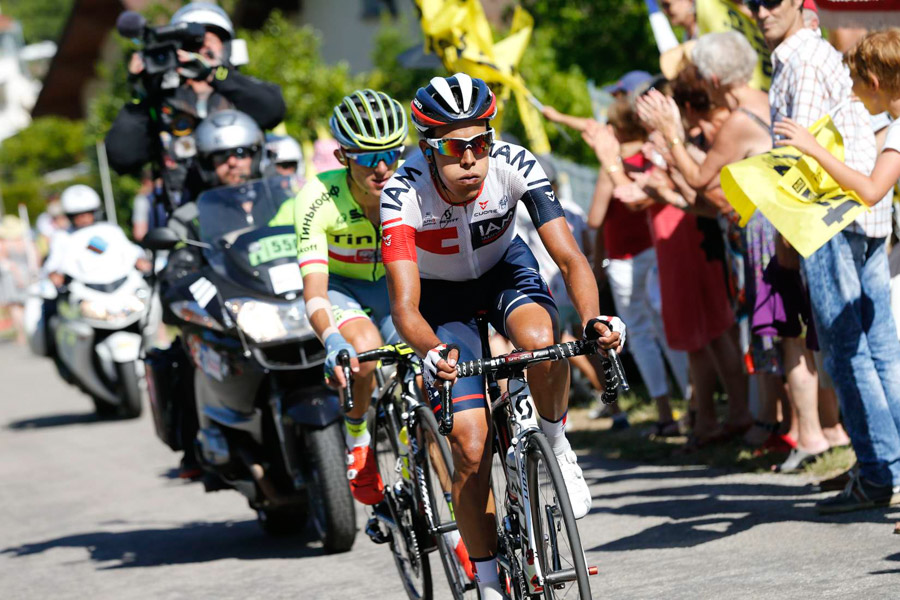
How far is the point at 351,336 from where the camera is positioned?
256 inches

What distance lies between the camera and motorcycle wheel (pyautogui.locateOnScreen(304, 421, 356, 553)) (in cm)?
706

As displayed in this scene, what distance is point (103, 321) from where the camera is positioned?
49.4ft

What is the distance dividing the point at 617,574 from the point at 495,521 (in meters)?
1.14

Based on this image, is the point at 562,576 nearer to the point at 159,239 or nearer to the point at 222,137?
the point at 159,239

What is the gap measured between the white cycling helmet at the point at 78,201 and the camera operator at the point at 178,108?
6.09 meters

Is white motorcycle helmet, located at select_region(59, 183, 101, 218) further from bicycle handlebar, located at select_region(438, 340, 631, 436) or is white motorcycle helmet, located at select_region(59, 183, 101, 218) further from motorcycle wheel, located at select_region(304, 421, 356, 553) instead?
bicycle handlebar, located at select_region(438, 340, 631, 436)

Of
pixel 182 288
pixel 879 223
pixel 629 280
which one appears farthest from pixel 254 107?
pixel 879 223

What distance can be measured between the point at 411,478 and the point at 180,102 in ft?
14.2

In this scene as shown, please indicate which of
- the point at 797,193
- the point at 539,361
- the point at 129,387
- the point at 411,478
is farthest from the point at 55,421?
the point at 539,361

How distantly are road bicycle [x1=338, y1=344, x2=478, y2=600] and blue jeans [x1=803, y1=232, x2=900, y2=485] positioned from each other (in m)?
1.97

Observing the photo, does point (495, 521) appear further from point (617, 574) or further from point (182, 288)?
point (182, 288)

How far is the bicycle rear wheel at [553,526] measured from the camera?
170 inches

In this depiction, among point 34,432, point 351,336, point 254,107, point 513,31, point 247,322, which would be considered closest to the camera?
point 351,336

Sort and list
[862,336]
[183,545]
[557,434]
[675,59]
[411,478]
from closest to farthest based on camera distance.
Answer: [557,434] < [411,478] < [862,336] < [183,545] < [675,59]
